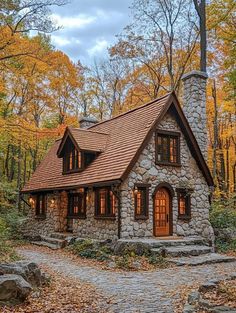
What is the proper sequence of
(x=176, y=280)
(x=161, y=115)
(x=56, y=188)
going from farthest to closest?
(x=56, y=188) → (x=161, y=115) → (x=176, y=280)

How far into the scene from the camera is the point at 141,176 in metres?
13.7

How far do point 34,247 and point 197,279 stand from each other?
923 centimetres

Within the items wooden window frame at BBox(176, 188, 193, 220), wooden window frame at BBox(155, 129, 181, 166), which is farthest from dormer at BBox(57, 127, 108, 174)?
wooden window frame at BBox(176, 188, 193, 220)

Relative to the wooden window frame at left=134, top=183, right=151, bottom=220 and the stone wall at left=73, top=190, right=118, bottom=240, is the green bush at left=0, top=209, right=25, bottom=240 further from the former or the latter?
the wooden window frame at left=134, top=183, right=151, bottom=220

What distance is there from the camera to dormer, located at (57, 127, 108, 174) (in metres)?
15.8

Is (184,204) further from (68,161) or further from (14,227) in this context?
(14,227)

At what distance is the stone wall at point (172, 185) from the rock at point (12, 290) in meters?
6.95

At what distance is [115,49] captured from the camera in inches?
1002

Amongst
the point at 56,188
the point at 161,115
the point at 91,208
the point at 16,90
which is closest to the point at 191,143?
the point at 161,115

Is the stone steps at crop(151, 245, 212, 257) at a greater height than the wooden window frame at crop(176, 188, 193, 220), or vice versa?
the wooden window frame at crop(176, 188, 193, 220)

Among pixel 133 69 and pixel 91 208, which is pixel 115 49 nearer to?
pixel 133 69

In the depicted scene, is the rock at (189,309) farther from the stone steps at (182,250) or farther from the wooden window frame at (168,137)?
the wooden window frame at (168,137)

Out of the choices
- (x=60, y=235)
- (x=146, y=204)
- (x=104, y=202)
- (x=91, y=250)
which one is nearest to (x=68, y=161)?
(x=60, y=235)

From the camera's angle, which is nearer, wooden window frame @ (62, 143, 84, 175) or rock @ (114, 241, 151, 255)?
rock @ (114, 241, 151, 255)
